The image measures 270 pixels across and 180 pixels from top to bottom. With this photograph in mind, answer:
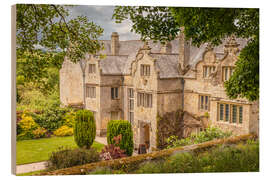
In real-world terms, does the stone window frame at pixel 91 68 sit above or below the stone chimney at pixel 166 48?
below

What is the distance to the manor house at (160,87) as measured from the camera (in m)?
11.1

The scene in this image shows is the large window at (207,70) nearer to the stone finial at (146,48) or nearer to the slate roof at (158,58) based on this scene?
the slate roof at (158,58)

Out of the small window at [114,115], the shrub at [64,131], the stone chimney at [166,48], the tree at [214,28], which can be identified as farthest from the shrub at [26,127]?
the stone chimney at [166,48]

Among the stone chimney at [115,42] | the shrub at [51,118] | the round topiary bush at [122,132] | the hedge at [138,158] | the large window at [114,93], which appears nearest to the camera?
the hedge at [138,158]

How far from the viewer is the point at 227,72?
36.5ft

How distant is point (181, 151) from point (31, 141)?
14.9ft

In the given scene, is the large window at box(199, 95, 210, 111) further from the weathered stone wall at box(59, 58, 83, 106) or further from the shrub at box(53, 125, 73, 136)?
the shrub at box(53, 125, 73, 136)

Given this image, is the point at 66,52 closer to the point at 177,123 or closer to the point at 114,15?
the point at 114,15

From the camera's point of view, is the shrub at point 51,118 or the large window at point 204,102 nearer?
the shrub at point 51,118

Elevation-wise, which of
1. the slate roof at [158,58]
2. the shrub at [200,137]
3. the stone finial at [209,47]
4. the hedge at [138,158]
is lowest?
the hedge at [138,158]

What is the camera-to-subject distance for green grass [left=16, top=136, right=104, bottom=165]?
1015 cm

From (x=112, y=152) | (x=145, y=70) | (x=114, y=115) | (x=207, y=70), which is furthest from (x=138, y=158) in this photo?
(x=207, y=70)

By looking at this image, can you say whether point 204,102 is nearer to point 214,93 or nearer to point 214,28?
point 214,93

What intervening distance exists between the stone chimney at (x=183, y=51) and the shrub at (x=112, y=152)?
325cm
